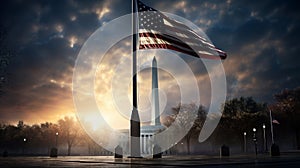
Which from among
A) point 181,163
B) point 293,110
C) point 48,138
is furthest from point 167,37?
point 48,138

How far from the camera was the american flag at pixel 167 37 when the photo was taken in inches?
1056

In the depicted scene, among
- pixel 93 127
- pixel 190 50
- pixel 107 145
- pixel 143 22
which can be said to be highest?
pixel 143 22

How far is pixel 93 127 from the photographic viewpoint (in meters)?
99.0

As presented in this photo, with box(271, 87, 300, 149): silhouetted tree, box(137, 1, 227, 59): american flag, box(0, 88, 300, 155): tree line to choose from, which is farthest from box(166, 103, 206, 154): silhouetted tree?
box(137, 1, 227, 59): american flag

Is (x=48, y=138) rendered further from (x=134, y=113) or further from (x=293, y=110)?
(x=134, y=113)

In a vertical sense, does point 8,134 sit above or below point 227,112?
below

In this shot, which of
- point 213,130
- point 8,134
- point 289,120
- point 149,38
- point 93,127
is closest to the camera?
point 149,38

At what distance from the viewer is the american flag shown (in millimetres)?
26812

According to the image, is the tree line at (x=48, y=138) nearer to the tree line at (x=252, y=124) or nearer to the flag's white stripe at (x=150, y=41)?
the tree line at (x=252, y=124)

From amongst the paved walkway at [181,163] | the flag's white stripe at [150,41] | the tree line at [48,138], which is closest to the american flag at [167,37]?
the flag's white stripe at [150,41]

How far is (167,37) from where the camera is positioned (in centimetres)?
2677

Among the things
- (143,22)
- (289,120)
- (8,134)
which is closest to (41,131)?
(8,134)

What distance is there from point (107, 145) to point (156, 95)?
1446 inches

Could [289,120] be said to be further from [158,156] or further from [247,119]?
[158,156]
